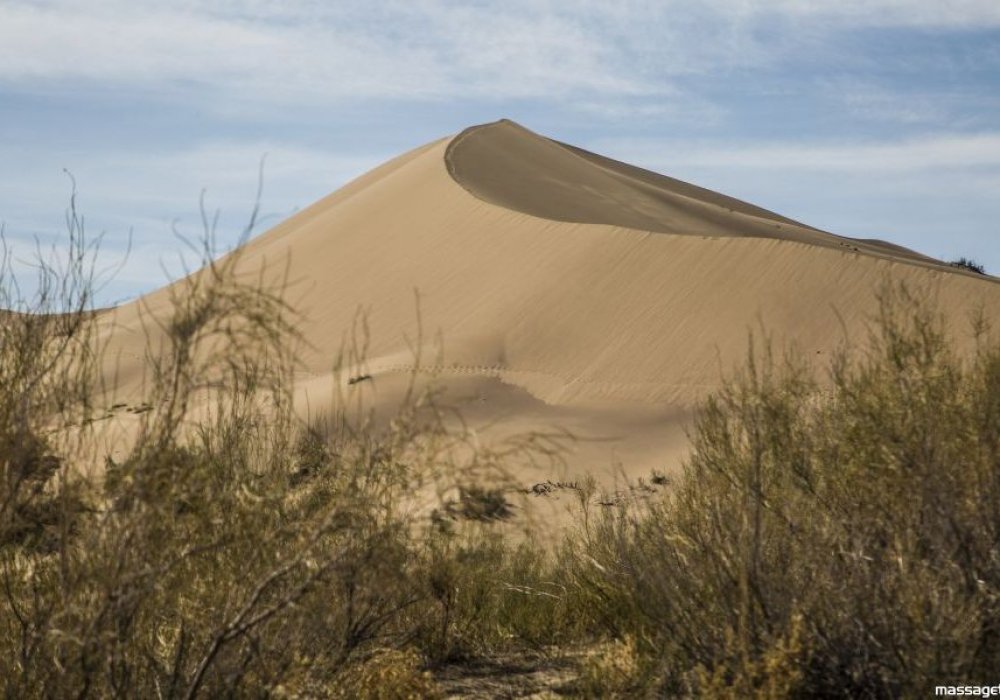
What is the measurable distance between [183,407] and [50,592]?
1.13 metres

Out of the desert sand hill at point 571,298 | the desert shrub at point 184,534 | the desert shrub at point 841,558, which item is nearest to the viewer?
the desert shrub at point 184,534

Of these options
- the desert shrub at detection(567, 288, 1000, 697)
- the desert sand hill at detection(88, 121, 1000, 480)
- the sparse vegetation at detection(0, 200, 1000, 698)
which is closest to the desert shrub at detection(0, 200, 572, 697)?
the sparse vegetation at detection(0, 200, 1000, 698)

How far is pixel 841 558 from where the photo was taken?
655 cm

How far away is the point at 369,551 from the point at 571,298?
966 inches

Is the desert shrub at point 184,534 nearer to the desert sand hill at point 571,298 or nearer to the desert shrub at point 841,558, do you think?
the desert shrub at point 841,558

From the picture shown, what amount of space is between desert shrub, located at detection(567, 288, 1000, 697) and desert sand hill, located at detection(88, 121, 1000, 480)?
10691mm

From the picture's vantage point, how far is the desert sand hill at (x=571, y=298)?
2480 centimetres

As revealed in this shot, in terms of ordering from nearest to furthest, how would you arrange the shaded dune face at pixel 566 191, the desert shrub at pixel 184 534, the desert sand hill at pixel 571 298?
the desert shrub at pixel 184 534
the desert sand hill at pixel 571 298
the shaded dune face at pixel 566 191

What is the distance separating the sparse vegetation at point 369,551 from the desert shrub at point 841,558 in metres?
0.02

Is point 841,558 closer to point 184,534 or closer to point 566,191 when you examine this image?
point 184,534

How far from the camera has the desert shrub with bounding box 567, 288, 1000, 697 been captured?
5.70 m

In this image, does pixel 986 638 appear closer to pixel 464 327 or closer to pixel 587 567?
pixel 587 567

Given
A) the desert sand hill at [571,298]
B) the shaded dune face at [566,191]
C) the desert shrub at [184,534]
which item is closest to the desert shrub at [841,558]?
the desert shrub at [184,534]

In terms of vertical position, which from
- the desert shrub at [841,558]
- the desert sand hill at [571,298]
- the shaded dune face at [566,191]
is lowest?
the desert shrub at [841,558]
